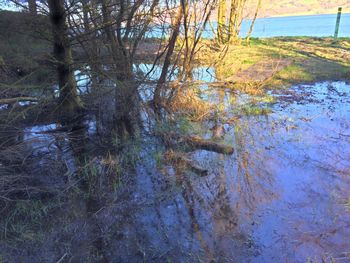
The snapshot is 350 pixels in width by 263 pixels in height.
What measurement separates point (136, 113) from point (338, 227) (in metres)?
4.23

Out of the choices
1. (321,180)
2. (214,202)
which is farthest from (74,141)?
(321,180)

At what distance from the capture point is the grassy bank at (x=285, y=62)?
948cm

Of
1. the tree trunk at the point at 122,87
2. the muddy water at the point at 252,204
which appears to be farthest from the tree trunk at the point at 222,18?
A: the muddy water at the point at 252,204

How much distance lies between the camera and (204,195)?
4.27m

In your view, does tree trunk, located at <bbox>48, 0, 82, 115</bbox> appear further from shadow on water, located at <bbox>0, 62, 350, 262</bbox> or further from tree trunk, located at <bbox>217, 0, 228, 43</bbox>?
tree trunk, located at <bbox>217, 0, 228, 43</bbox>

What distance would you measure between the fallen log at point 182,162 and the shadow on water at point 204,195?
0.11 meters

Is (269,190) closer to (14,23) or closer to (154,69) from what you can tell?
(154,69)

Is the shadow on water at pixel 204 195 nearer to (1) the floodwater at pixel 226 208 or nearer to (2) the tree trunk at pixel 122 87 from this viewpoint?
(1) the floodwater at pixel 226 208

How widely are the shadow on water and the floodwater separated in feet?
0.04

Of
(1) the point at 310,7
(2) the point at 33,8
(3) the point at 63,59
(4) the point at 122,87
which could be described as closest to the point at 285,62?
(4) the point at 122,87

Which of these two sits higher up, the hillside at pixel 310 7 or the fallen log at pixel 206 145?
the hillside at pixel 310 7

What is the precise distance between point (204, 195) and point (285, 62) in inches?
Result: 324

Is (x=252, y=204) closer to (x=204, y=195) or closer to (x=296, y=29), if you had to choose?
(x=204, y=195)

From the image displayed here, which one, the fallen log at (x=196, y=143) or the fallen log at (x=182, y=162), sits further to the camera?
the fallen log at (x=196, y=143)
